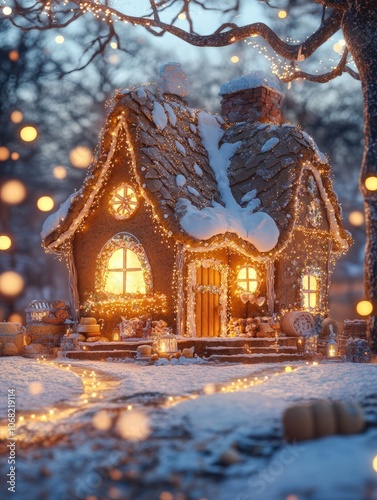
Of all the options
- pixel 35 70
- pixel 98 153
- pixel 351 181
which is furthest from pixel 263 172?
pixel 35 70

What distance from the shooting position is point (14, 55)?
25.0 metres

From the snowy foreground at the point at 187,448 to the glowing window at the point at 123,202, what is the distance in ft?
28.9

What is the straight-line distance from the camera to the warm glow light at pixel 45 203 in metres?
25.7

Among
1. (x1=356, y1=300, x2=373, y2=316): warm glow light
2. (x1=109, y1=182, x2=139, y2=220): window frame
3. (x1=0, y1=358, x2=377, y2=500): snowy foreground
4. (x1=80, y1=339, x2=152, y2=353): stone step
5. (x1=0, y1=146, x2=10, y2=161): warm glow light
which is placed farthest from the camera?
(x1=0, y1=146, x2=10, y2=161): warm glow light

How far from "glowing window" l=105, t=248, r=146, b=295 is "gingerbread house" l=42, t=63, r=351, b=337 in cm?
3

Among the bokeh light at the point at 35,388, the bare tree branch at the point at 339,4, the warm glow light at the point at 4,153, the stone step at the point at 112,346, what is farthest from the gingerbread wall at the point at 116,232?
the warm glow light at the point at 4,153

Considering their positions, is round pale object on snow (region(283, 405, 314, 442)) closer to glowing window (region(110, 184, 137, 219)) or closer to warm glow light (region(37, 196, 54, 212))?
glowing window (region(110, 184, 137, 219))

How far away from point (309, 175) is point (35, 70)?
13343 mm

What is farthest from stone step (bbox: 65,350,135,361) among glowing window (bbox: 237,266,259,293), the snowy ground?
glowing window (bbox: 237,266,259,293)

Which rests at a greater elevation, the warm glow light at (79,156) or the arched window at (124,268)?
the warm glow light at (79,156)

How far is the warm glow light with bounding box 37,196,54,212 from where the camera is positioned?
25656 millimetres

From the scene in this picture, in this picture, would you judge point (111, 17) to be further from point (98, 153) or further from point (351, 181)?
point (351, 181)

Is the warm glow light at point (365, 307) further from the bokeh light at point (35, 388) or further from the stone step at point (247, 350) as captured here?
the bokeh light at point (35, 388)

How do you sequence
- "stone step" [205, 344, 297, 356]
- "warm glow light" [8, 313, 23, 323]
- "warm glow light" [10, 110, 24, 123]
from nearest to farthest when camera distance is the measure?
"stone step" [205, 344, 297, 356] < "warm glow light" [8, 313, 23, 323] < "warm glow light" [10, 110, 24, 123]
